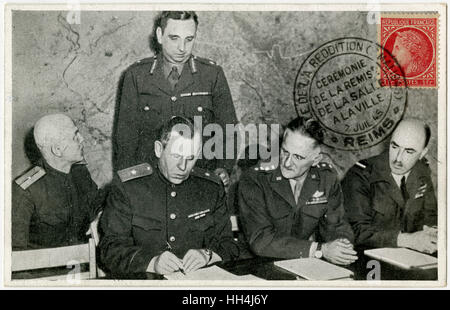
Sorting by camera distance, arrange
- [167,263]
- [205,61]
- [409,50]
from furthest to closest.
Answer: [409,50] < [205,61] < [167,263]

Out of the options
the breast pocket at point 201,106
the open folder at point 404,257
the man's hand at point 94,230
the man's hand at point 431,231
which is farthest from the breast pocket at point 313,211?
the man's hand at point 94,230

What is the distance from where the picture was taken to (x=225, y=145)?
419cm

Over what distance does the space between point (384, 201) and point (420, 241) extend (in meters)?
0.33

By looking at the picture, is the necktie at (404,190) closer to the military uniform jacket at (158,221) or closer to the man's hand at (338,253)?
the man's hand at (338,253)

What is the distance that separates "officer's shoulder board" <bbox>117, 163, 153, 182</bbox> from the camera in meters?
4.02

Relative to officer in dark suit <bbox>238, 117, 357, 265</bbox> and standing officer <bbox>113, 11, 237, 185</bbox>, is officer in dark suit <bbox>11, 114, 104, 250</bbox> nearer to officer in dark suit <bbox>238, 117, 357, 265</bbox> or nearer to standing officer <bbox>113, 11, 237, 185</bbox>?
standing officer <bbox>113, 11, 237, 185</bbox>

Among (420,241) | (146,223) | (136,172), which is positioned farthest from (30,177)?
(420,241)

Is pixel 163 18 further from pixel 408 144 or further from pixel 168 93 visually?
pixel 408 144

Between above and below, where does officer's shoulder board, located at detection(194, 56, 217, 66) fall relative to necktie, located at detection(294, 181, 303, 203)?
above

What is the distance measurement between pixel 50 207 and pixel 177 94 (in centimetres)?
104

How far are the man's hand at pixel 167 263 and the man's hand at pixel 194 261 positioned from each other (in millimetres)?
43

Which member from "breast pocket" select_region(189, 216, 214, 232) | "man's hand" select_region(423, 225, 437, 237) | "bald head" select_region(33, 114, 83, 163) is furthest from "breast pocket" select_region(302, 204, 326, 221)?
"bald head" select_region(33, 114, 83, 163)

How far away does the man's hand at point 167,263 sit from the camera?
3.96m

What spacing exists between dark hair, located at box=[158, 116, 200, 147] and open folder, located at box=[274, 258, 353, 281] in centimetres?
95
